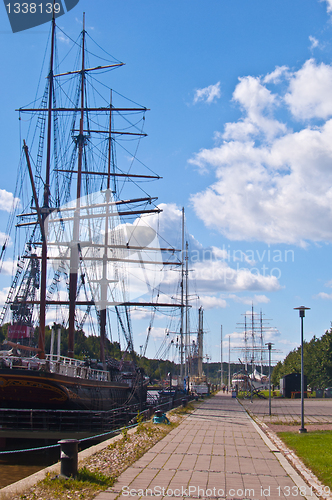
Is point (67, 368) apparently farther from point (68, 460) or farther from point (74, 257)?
point (68, 460)

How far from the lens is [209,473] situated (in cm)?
899

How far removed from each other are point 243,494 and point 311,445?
610 cm

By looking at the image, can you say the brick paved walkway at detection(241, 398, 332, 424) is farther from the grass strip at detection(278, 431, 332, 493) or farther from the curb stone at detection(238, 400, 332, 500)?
the curb stone at detection(238, 400, 332, 500)

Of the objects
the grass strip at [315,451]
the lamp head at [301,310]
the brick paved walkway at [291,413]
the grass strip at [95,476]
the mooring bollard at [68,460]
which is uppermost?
the lamp head at [301,310]

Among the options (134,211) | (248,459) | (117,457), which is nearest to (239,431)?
(248,459)

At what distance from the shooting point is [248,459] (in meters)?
10.7

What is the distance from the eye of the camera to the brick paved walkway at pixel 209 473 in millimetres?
7574

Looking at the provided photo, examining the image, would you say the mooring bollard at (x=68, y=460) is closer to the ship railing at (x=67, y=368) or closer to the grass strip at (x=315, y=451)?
the grass strip at (x=315, y=451)

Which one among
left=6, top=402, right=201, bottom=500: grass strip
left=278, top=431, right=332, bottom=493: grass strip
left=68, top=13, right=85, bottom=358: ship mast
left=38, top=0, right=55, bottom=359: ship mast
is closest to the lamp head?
left=278, top=431, right=332, bottom=493: grass strip

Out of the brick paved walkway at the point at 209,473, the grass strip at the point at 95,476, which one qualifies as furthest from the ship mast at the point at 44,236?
the grass strip at the point at 95,476

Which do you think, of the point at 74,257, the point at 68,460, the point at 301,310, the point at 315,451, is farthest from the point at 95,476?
the point at 74,257

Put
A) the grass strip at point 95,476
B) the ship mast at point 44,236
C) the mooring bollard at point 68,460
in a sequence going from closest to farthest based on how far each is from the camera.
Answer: the grass strip at point 95,476 < the mooring bollard at point 68,460 < the ship mast at point 44,236

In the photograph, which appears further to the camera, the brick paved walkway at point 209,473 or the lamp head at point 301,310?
the lamp head at point 301,310

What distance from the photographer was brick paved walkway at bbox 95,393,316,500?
7574 millimetres
